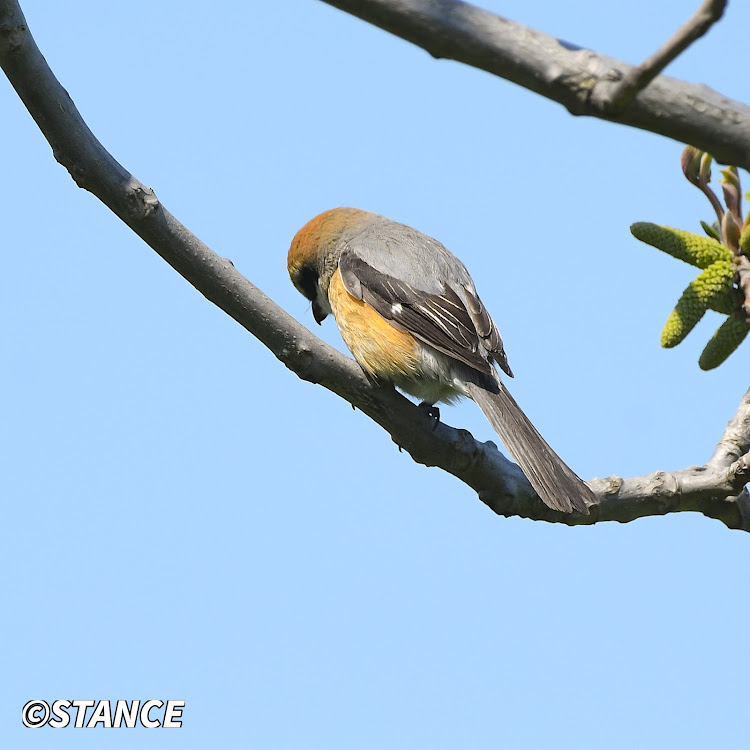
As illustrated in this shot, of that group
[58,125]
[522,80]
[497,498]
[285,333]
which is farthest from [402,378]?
[522,80]

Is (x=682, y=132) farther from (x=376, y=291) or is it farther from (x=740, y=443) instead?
(x=376, y=291)

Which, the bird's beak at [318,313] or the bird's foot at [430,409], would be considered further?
the bird's beak at [318,313]

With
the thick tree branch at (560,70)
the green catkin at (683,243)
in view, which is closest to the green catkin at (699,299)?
the green catkin at (683,243)

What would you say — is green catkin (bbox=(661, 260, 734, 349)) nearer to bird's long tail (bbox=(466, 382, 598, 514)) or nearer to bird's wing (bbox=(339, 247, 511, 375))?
bird's long tail (bbox=(466, 382, 598, 514))

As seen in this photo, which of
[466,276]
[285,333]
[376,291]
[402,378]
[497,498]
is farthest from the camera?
[466,276]

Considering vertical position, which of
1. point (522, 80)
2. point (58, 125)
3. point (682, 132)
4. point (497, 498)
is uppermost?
point (58, 125)

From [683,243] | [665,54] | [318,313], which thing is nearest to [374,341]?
[318,313]

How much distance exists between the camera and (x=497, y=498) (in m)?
3.66

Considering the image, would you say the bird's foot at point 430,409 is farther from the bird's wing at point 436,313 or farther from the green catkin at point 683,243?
the green catkin at point 683,243

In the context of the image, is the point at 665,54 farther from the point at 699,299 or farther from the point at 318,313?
the point at 318,313

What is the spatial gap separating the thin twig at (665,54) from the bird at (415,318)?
2319 mm

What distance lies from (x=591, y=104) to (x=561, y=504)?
81.1 inches

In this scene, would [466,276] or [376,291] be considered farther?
[466,276]

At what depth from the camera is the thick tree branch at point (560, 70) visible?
5.31 feet
